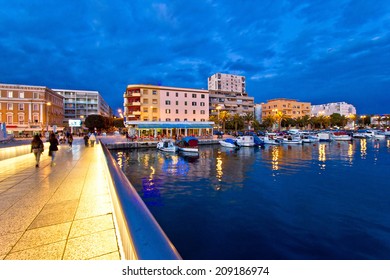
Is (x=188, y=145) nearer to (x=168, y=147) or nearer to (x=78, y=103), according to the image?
(x=168, y=147)

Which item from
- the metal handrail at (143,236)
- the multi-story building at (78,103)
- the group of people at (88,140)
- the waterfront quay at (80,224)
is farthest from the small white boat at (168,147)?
the multi-story building at (78,103)

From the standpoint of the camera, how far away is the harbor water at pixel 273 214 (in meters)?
8.72

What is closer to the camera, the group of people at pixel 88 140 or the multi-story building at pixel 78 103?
the group of people at pixel 88 140

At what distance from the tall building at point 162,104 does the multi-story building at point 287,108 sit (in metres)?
62.5

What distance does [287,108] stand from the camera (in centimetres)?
12081

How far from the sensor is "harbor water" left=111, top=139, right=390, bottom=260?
28.6ft

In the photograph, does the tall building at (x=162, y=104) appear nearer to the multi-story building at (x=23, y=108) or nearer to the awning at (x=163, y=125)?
the awning at (x=163, y=125)

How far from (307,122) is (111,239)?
121506 mm

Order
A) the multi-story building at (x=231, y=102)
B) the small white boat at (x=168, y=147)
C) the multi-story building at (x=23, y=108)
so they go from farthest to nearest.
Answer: the multi-story building at (x=231, y=102), the multi-story building at (x=23, y=108), the small white boat at (x=168, y=147)

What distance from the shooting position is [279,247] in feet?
28.8

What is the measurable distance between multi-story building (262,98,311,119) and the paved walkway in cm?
12051

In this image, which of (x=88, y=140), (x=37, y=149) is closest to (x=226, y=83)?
(x=88, y=140)

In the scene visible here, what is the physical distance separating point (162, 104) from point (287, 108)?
263ft
